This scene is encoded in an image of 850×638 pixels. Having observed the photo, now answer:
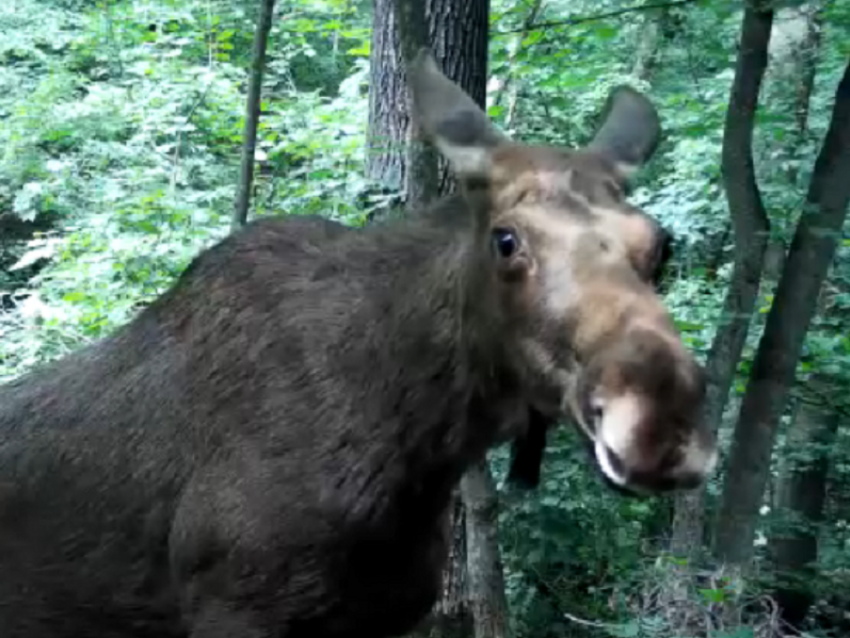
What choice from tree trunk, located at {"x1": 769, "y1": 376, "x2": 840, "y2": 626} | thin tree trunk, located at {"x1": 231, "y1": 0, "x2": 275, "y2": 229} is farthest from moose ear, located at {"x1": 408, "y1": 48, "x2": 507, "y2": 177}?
tree trunk, located at {"x1": 769, "y1": 376, "x2": 840, "y2": 626}

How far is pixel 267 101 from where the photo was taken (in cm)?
1362

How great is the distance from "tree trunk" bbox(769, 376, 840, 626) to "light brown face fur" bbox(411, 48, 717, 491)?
13.2 ft

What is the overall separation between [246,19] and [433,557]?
1112 centimetres

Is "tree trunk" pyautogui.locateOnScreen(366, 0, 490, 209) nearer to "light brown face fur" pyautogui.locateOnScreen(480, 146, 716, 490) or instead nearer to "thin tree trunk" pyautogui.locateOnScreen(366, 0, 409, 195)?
"thin tree trunk" pyautogui.locateOnScreen(366, 0, 409, 195)

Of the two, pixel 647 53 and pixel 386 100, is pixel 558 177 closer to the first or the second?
pixel 386 100

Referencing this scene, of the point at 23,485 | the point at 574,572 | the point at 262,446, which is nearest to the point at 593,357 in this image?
the point at 262,446

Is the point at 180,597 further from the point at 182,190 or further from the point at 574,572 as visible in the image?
the point at 182,190

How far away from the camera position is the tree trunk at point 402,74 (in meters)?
5.71

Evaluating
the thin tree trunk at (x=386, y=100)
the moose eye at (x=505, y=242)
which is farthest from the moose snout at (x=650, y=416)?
the thin tree trunk at (x=386, y=100)

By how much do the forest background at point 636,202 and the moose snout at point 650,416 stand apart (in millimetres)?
1184

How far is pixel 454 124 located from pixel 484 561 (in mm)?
2695

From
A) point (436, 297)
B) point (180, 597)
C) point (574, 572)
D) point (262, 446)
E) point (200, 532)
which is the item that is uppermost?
point (436, 297)

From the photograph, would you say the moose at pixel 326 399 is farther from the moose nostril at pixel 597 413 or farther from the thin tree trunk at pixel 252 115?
the thin tree trunk at pixel 252 115

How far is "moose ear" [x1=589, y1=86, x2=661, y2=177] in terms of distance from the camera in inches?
168
